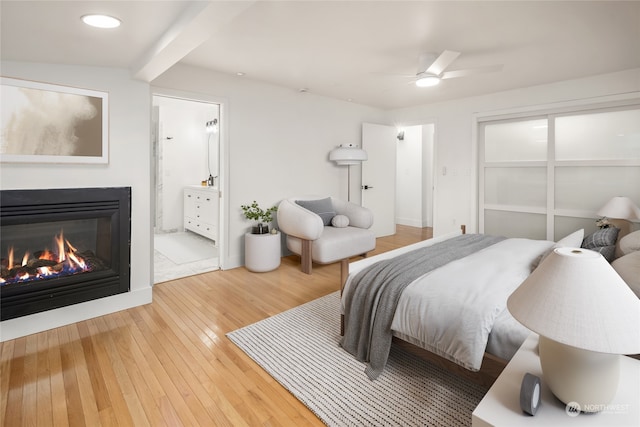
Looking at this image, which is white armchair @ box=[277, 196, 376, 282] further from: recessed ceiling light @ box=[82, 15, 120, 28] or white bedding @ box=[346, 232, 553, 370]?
recessed ceiling light @ box=[82, 15, 120, 28]

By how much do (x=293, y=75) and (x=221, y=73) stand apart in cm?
86

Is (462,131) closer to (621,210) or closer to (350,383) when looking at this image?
(621,210)

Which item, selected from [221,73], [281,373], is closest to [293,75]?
[221,73]

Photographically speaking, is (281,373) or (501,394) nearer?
(501,394)

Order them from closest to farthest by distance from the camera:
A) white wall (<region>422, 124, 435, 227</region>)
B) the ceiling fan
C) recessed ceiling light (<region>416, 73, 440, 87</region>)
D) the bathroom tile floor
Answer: the ceiling fan, recessed ceiling light (<region>416, 73, 440, 87</region>), the bathroom tile floor, white wall (<region>422, 124, 435, 227</region>)

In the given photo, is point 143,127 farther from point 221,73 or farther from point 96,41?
point 221,73

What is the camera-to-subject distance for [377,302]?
197 centimetres

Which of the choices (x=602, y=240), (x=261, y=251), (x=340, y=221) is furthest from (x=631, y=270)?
(x=261, y=251)

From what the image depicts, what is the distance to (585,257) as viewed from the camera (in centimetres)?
90

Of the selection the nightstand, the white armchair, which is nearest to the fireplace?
the white armchair

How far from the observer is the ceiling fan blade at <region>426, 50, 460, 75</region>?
2.77 metres

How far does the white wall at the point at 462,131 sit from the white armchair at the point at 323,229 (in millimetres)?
1704

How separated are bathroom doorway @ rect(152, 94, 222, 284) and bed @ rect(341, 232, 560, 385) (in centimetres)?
373

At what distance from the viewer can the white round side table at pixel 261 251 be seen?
3.89 m
